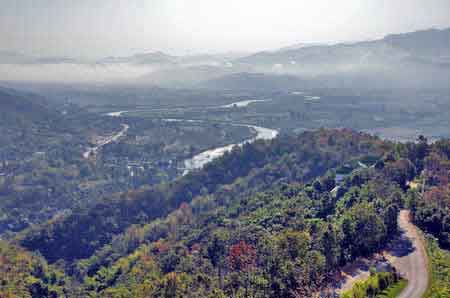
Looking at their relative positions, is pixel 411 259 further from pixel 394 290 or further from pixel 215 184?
pixel 215 184

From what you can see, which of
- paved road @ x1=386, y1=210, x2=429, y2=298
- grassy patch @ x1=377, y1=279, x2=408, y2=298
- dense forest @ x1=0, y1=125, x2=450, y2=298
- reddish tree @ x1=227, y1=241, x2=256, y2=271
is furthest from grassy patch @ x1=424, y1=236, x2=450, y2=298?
reddish tree @ x1=227, y1=241, x2=256, y2=271

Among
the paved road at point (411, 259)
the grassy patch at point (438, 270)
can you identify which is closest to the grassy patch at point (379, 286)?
the paved road at point (411, 259)

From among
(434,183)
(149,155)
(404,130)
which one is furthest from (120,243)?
(404,130)

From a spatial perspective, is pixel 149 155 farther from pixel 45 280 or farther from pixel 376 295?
pixel 376 295

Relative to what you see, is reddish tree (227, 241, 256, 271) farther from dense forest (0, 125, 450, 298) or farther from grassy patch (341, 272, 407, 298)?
grassy patch (341, 272, 407, 298)

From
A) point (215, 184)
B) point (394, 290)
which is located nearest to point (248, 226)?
point (394, 290)
